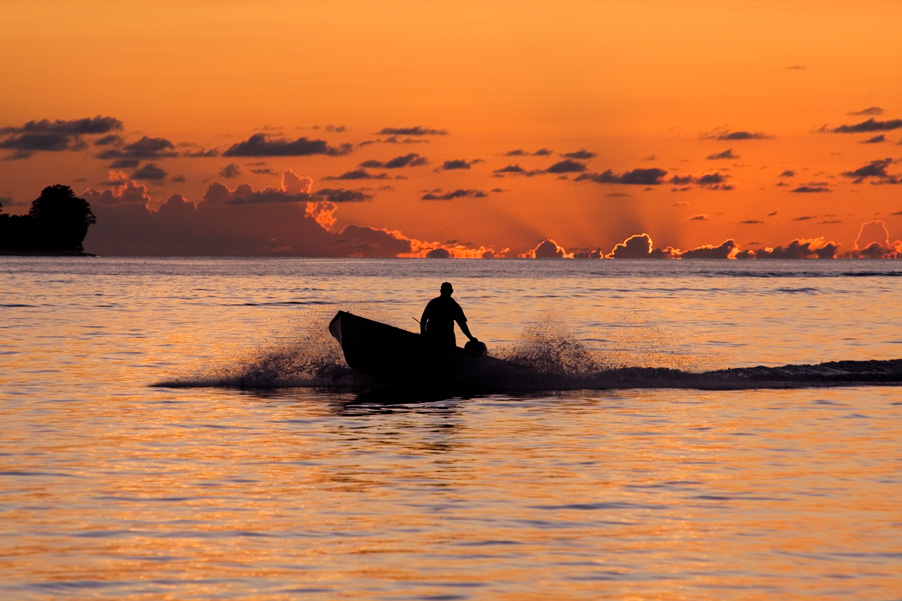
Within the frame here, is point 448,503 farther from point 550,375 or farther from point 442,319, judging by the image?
point 550,375

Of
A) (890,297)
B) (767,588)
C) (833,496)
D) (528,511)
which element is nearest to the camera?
(767,588)

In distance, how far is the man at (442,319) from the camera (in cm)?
2397

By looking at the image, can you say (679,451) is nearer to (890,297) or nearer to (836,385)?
(836,385)

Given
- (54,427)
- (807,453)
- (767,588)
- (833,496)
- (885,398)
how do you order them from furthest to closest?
(885,398) → (54,427) → (807,453) → (833,496) → (767,588)

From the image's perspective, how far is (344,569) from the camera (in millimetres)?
10172

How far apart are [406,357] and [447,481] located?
10.3m

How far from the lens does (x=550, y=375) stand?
26281 mm

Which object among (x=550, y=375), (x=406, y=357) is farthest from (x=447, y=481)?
(x=550, y=375)

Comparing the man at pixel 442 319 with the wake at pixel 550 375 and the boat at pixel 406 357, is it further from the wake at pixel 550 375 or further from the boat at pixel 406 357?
the wake at pixel 550 375

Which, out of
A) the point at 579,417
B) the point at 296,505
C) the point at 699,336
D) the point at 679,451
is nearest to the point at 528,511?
the point at 296,505

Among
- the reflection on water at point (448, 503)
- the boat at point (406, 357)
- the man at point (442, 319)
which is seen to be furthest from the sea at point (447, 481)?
the man at point (442, 319)

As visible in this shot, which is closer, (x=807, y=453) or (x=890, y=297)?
(x=807, y=453)

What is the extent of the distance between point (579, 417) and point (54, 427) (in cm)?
828

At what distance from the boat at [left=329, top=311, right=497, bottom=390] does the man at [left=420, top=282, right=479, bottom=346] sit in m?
0.17
